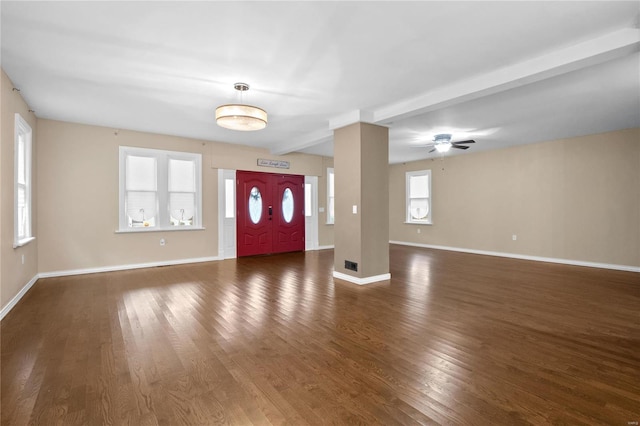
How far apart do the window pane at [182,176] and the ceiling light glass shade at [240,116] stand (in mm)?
3184

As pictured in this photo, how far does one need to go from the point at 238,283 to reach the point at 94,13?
379 cm

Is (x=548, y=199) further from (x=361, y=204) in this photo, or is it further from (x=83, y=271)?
(x=83, y=271)

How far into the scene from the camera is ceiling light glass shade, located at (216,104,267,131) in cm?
384

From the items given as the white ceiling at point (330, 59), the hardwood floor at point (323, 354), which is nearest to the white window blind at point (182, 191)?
the white ceiling at point (330, 59)

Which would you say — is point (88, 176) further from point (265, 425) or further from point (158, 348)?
point (265, 425)

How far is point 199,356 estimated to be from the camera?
2535 millimetres

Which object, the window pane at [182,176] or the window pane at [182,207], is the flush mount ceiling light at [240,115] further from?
the window pane at [182,207]

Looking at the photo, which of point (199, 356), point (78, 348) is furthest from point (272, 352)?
point (78, 348)

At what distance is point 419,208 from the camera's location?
9.73 m

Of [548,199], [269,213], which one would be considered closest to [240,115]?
[269,213]

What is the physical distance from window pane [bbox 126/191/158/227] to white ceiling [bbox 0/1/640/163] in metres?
1.57

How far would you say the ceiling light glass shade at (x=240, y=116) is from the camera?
3.84 meters

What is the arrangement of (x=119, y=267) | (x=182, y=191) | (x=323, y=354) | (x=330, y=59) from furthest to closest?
(x=182, y=191), (x=119, y=267), (x=330, y=59), (x=323, y=354)

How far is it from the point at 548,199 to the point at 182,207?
8221mm
